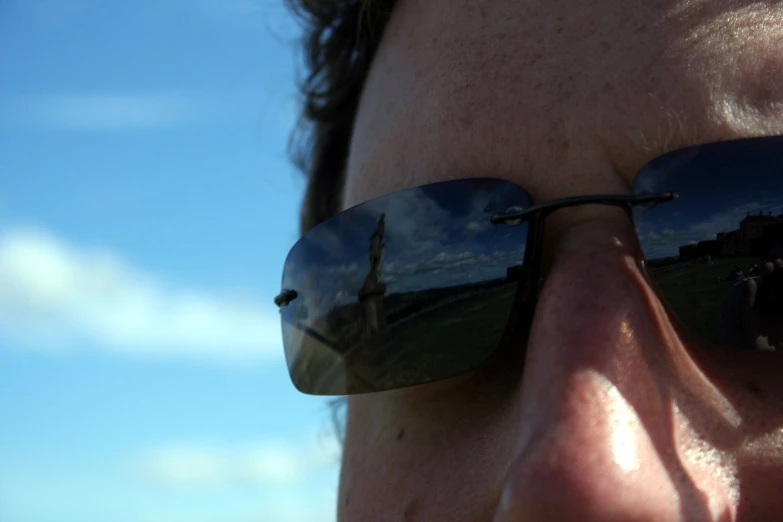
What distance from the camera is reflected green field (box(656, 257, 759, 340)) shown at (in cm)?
102

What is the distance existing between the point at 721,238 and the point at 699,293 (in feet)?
0.26

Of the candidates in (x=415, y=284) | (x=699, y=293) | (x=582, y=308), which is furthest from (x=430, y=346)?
(x=699, y=293)

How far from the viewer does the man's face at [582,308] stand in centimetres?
91

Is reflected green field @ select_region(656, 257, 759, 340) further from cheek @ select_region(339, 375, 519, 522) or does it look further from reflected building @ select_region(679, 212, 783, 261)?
cheek @ select_region(339, 375, 519, 522)

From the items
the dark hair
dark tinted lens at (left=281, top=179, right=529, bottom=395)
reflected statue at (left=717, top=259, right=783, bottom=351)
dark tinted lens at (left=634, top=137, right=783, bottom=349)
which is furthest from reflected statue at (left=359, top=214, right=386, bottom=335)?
the dark hair

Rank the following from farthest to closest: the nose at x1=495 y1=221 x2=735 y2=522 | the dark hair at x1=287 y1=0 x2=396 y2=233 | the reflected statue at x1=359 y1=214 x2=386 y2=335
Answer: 1. the dark hair at x1=287 y1=0 x2=396 y2=233
2. the reflected statue at x1=359 y1=214 x2=386 y2=335
3. the nose at x1=495 y1=221 x2=735 y2=522

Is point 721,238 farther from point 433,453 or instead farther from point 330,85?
point 330,85

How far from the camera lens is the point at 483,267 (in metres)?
1.20

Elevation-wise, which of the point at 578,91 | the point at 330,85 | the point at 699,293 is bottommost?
the point at 699,293

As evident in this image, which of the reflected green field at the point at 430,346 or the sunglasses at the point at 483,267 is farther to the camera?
the reflected green field at the point at 430,346

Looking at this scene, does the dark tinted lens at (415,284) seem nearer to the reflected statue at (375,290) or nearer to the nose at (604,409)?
the reflected statue at (375,290)

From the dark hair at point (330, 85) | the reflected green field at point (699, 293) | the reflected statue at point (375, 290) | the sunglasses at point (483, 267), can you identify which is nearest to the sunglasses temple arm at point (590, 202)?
the sunglasses at point (483, 267)

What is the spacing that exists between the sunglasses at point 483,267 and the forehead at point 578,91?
0.05 meters

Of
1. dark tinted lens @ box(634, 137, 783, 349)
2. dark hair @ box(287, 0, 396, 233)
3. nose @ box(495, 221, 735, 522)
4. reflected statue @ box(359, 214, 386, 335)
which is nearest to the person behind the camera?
nose @ box(495, 221, 735, 522)
